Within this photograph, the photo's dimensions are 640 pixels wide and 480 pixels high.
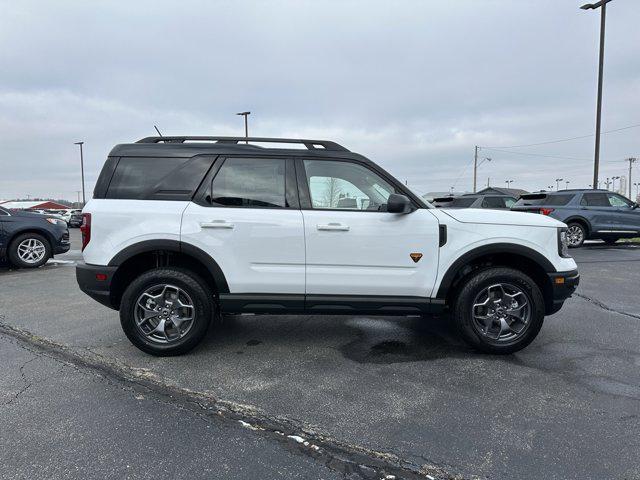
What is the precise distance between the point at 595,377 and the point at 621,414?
2.10 ft

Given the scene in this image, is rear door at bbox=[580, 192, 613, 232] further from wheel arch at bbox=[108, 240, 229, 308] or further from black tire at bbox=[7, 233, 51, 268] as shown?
black tire at bbox=[7, 233, 51, 268]

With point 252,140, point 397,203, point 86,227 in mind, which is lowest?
point 86,227

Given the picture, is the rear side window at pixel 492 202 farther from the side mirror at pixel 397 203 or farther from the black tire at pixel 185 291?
the black tire at pixel 185 291

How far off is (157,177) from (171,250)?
690 millimetres

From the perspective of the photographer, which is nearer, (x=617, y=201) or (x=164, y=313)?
(x=164, y=313)

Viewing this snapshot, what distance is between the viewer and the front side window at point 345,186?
3879 millimetres

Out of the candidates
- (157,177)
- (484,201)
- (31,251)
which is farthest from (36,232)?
(484,201)

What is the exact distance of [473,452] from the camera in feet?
8.14

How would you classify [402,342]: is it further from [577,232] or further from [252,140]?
[577,232]

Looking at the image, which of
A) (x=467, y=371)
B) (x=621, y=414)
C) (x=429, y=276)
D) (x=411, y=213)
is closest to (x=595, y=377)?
(x=621, y=414)

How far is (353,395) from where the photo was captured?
317cm

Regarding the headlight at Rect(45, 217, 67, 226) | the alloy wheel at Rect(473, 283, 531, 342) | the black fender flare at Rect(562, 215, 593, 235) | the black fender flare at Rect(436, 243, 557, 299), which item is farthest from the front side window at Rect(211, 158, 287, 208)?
the black fender flare at Rect(562, 215, 593, 235)

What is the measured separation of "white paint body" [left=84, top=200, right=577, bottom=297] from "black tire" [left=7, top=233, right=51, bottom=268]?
21.4 feet

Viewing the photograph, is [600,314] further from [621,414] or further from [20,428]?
[20,428]
